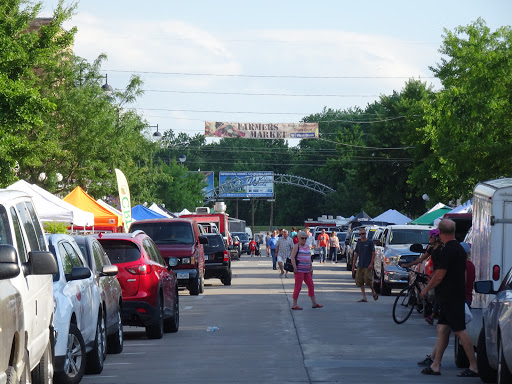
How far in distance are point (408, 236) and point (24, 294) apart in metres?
22.9

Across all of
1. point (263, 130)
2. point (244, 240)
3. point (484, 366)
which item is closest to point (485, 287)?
point (484, 366)

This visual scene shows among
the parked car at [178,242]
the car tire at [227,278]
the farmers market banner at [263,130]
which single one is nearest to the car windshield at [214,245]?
the car tire at [227,278]

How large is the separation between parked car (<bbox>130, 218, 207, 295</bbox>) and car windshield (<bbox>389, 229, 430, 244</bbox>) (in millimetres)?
5610

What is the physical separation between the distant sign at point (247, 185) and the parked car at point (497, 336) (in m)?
101

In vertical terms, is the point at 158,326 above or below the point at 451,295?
below

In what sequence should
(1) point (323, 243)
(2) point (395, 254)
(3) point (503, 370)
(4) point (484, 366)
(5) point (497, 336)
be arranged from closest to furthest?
(3) point (503, 370) < (5) point (497, 336) < (4) point (484, 366) < (2) point (395, 254) < (1) point (323, 243)

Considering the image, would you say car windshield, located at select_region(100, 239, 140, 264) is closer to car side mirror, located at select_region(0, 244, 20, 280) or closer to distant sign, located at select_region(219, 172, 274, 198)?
car side mirror, located at select_region(0, 244, 20, 280)

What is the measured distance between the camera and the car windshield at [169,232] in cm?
2834

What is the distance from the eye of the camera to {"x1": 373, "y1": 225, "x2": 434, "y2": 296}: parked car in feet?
92.8

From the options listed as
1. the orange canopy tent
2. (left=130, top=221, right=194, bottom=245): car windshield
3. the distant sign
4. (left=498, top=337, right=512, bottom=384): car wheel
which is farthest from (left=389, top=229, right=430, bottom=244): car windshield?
the distant sign

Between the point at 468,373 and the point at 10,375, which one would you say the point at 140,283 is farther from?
the point at 10,375

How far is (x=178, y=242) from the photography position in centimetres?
2850

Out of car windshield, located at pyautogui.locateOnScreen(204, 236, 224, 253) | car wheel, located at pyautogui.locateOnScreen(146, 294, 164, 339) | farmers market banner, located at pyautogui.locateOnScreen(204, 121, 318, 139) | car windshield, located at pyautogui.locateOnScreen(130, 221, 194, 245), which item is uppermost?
farmers market banner, located at pyautogui.locateOnScreen(204, 121, 318, 139)

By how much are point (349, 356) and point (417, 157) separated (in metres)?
46.8
